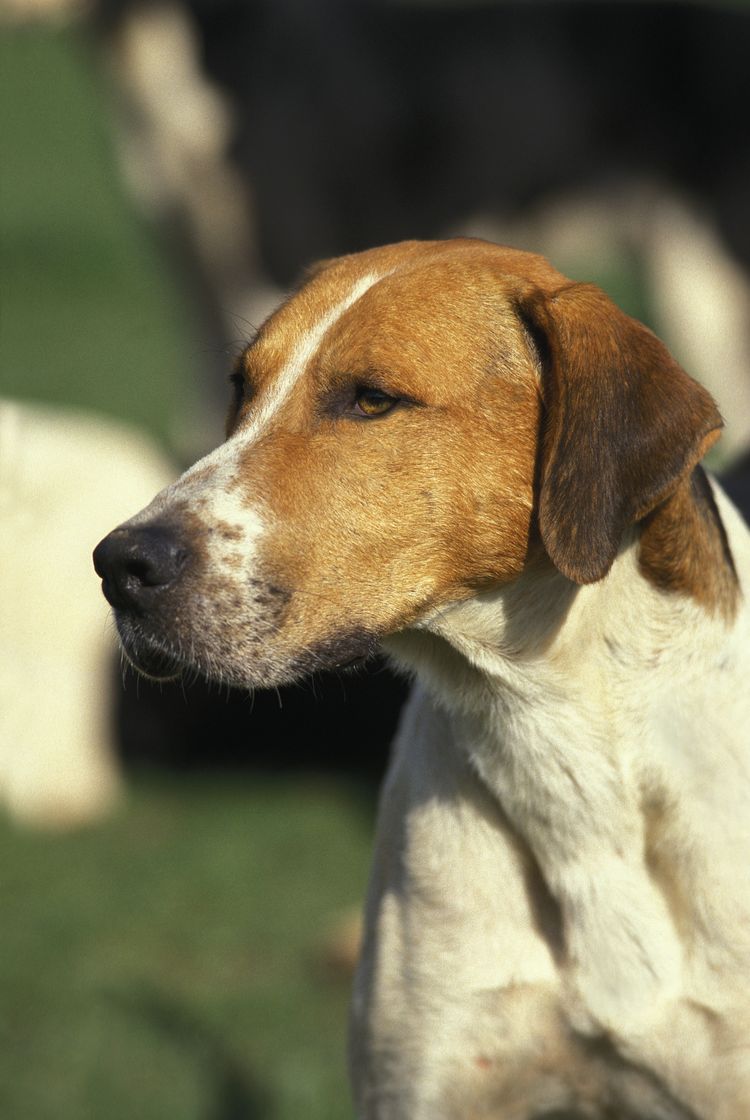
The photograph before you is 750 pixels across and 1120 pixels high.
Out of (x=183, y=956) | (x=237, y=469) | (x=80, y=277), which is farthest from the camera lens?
(x=80, y=277)

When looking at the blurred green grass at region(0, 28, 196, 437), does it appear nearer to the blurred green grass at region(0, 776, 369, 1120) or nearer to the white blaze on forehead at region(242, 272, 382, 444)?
the blurred green grass at region(0, 776, 369, 1120)

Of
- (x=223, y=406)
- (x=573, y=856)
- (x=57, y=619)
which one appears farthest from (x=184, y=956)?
(x=223, y=406)

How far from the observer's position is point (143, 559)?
130 inches

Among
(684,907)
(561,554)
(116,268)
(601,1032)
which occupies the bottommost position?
(116,268)

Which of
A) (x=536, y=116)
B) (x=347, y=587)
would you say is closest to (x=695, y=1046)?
(x=347, y=587)

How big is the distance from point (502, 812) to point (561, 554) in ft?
2.45

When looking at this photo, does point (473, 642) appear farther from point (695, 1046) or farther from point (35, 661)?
point (35, 661)

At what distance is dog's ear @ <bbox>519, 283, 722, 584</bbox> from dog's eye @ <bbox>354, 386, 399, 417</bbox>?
1.06 ft

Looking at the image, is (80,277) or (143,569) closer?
(143,569)

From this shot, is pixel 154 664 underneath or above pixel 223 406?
above

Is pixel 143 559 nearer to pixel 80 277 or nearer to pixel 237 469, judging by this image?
pixel 237 469

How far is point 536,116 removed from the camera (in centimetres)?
1045

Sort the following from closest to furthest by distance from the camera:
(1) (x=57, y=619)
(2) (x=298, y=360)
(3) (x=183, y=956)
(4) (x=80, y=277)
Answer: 1. (2) (x=298, y=360)
2. (3) (x=183, y=956)
3. (1) (x=57, y=619)
4. (4) (x=80, y=277)

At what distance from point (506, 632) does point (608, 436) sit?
1.64 feet
